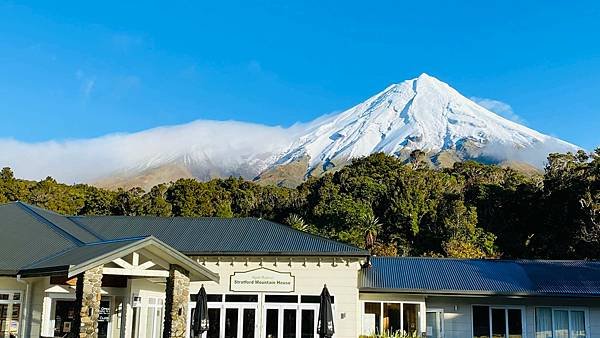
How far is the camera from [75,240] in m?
16.2

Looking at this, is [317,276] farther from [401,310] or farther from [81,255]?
[81,255]

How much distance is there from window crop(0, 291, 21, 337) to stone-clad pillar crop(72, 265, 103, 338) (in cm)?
519

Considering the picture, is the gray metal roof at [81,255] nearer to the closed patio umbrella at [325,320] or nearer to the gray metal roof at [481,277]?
the closed patio umbrella at [325,320]

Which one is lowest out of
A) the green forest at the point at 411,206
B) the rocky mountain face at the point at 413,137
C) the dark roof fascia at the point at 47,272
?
the dark roof fascia at the point at 47,272

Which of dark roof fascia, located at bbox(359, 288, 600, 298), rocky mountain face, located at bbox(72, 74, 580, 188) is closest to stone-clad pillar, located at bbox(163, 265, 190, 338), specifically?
dark roof fascia, located at bbox(359, 288, 600, 298)

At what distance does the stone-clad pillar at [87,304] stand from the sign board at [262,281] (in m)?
8.69

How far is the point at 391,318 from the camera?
21.1 metres

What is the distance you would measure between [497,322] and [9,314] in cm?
1388

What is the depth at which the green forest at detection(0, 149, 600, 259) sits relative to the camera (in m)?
39.3

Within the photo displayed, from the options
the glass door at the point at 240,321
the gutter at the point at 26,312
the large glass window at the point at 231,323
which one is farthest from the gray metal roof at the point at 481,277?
the gutter at the point at 26,312

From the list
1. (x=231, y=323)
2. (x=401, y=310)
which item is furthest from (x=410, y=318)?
(x=231, y=323)

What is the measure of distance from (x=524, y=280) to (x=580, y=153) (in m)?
27.4

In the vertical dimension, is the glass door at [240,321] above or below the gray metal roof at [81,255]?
below

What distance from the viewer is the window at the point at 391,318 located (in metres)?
20.9
